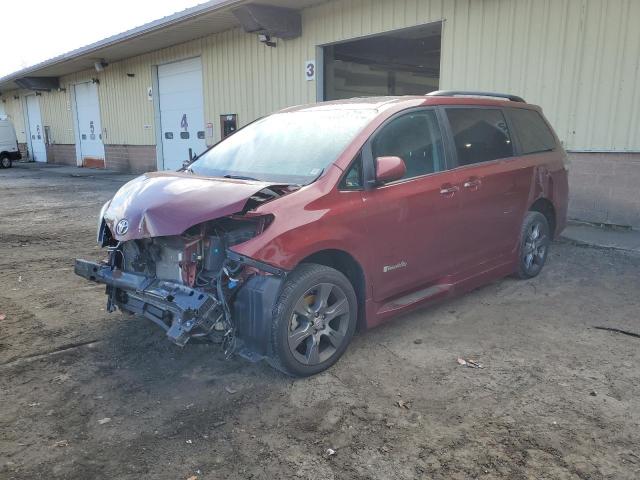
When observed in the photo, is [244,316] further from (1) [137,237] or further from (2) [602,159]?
(2) [602,159]

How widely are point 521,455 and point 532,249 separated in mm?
3213

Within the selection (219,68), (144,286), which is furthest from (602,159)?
(219,68)

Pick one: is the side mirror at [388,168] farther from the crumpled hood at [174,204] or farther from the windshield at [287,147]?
the crumpled hood at [174,204]

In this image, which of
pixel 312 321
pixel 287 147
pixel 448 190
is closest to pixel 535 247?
pixel 448 190

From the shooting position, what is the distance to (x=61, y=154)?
2539 cm

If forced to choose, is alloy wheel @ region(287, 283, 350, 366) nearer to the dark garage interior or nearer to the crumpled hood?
the crumpled hood

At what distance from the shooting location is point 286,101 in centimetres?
1231

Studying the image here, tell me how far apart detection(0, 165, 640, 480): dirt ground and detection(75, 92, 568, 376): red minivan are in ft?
1.05

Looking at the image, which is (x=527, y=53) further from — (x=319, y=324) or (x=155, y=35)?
(x=155, y=35)

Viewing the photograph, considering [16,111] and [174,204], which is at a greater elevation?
[16,111]

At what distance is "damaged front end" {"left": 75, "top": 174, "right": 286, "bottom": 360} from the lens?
3078 mm

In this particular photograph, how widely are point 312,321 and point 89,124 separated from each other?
21977 mm

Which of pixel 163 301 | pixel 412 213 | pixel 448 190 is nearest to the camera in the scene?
pixel 163 301

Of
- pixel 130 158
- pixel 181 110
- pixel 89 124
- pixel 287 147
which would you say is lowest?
pixel 130 158
